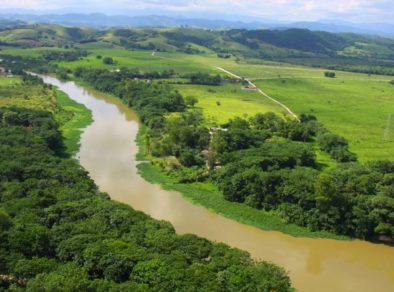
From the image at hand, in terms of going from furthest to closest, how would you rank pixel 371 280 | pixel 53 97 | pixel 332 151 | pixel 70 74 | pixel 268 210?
pixel 70 74
pixel 53 97
pixel 332 151
pixel 268 210
pixel 371 280

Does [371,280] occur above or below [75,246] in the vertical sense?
below

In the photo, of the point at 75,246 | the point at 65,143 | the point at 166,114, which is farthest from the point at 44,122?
the point at 75,246

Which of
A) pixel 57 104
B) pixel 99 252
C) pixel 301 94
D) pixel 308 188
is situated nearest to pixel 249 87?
pixel 301 94

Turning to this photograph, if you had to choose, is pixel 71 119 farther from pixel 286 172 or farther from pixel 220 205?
pixel 286 172

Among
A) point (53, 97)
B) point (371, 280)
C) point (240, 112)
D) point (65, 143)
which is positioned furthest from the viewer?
point (53, 97)

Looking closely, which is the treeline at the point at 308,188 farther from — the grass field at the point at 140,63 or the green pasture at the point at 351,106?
the grass field at the point at 140,63

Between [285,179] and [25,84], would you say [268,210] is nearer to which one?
[285,179]

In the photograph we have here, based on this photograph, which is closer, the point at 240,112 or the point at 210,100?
the point at 240,112

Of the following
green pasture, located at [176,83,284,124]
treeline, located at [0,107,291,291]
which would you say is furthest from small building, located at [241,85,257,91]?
treeline, located at [0,107,291,291]
